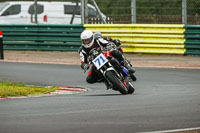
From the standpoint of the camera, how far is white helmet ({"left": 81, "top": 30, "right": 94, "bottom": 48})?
42.4ft

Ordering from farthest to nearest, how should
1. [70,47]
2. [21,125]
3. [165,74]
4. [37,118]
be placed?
[70,47] < [165,74] < [37,118] < [21,125]

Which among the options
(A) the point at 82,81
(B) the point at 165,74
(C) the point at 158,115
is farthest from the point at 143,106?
(B) the point at 165,74

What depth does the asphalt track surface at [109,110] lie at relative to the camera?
8320 millimetres

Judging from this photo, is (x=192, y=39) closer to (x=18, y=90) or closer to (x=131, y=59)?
(x=131, y=59)

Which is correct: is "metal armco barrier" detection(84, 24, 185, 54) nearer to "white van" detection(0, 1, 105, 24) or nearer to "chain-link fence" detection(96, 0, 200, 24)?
"chain-link fence" detection(96, 0, 200, 24)

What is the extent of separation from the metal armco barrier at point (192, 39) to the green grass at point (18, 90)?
7.85 metres

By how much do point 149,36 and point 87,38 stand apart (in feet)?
30.4

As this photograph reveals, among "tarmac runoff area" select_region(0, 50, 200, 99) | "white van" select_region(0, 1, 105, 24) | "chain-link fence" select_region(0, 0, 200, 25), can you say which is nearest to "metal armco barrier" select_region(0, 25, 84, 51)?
"tarmac runoff area" select_region(0, 50, 200, 99)

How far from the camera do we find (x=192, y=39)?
21.2 m

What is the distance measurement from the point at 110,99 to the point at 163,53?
10554 mm

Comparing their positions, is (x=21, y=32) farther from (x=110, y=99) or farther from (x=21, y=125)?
(x=21, y=125)

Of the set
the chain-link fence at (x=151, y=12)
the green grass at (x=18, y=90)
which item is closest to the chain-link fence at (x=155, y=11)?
the chain-link fence at (x=151, y=12)

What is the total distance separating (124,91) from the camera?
12.7 metres

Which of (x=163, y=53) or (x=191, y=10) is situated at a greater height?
(x=191, y=10)
